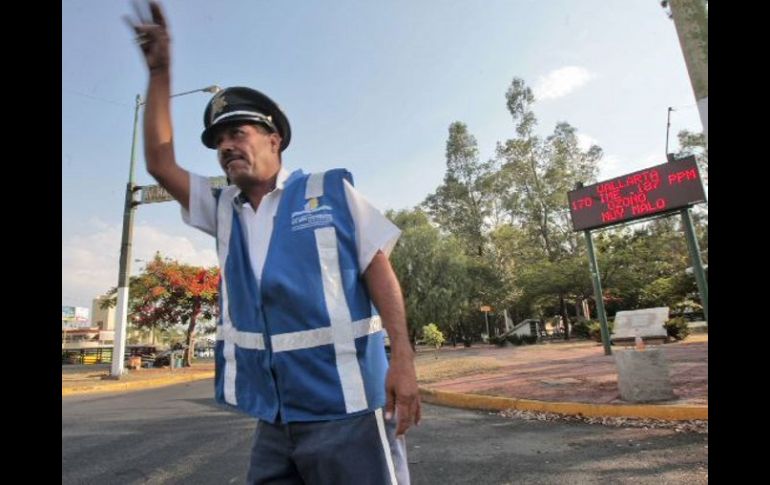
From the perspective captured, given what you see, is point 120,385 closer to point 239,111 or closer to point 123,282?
point 123,282

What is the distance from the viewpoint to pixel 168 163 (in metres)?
1.73

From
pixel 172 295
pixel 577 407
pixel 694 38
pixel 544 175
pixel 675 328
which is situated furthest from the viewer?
pixel 544 175

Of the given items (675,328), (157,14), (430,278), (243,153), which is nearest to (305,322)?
(243,153)

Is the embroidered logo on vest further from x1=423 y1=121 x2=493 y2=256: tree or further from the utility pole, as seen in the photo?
x1=423 y1=121 x2=493 y2=256: tree

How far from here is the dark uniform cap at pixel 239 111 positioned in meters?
1.72

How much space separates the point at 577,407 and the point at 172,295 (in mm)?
19300

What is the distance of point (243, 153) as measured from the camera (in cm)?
172

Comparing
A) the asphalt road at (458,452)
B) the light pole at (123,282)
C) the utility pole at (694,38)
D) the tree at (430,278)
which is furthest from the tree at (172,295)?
the utility pole at (694,38)

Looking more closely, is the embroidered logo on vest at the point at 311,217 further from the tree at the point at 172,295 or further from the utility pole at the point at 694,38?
the tree at the point at 172,295

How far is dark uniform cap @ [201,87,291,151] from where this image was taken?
1.72 m

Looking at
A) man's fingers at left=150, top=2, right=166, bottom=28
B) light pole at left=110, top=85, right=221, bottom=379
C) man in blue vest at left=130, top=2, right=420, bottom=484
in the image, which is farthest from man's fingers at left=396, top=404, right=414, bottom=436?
light pole at left=110, top=85, right=221, bottom=379

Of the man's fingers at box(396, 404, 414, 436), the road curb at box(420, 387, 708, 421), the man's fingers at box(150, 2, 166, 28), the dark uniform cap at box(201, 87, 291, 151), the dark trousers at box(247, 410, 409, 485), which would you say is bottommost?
the road curb at box(420, 387, 708, 421)

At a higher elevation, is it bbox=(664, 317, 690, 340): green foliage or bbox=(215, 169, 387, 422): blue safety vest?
bbox=(215, 169, 387, 422): blue safety vest
